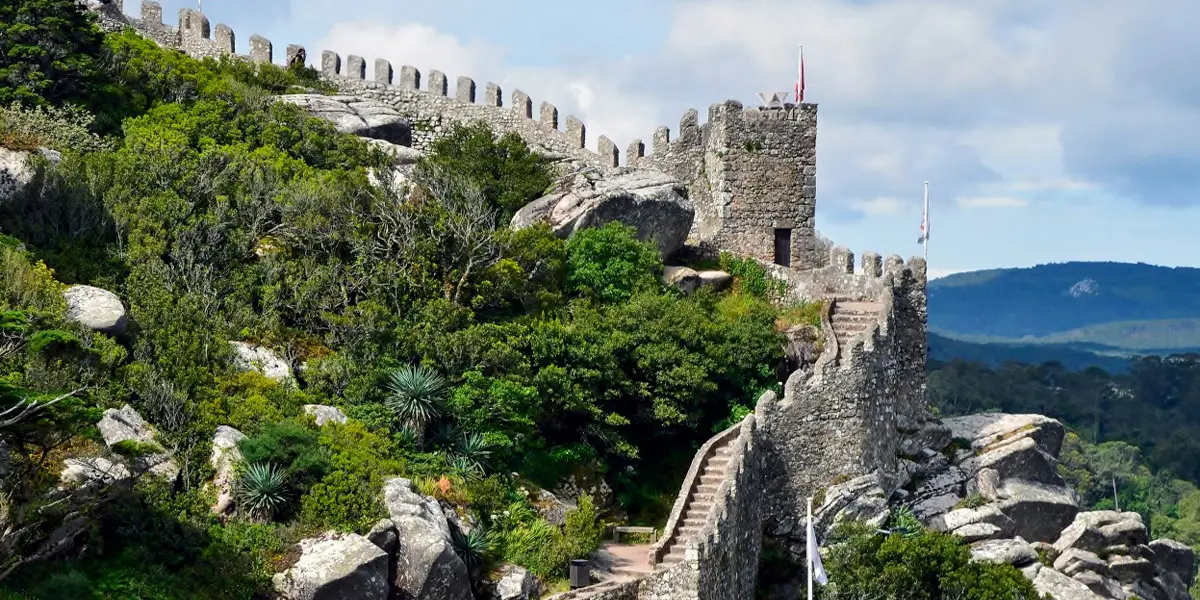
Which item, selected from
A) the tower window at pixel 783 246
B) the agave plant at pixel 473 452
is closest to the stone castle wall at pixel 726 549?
the agave plant at pixel 473 452

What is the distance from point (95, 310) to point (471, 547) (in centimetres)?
796

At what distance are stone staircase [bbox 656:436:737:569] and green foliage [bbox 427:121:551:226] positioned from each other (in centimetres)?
952

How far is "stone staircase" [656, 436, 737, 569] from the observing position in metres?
32.1

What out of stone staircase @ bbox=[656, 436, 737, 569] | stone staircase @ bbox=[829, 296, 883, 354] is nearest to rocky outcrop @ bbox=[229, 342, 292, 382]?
stone staircase @ bbox=[656, 436, 737, 569]

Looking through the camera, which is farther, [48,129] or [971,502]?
[48,129]

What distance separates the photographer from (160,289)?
3372cm

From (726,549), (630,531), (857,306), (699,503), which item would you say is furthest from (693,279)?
(726,549)

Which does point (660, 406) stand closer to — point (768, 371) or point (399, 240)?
point (768, 371)

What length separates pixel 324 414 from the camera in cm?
3169

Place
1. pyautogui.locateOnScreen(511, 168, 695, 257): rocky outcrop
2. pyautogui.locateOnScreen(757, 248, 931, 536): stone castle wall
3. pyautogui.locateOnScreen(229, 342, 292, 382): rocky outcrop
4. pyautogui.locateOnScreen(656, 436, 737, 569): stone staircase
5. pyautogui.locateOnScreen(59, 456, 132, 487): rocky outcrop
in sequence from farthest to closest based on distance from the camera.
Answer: pyautogui.locateOnScreen(511, 168, 695, 257): rocky outcrop
pyautogui.locateOnScreen(757, 248, 931, 536): stone castle wall
pyautogui.locateOnScreen(229, 342, 292, 382): rocky outcrop
pyautogui.locateOnScreen(656, 436, 737, 569): stone staircase
pyautogui.locateOnScreen(59, 456, 132, 487): rocky outcrop

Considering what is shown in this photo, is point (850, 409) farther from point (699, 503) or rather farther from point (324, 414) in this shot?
point (324, 414)

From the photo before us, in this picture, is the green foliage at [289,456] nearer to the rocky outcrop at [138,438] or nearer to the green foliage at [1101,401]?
the rocky outcrop at [138,438]

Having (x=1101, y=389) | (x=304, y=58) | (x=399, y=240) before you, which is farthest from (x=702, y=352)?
(x=1101, y=389)

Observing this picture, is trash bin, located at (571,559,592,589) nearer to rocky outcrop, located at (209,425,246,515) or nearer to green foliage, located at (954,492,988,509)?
rocky outcrop, located at (209,425,246,515)
